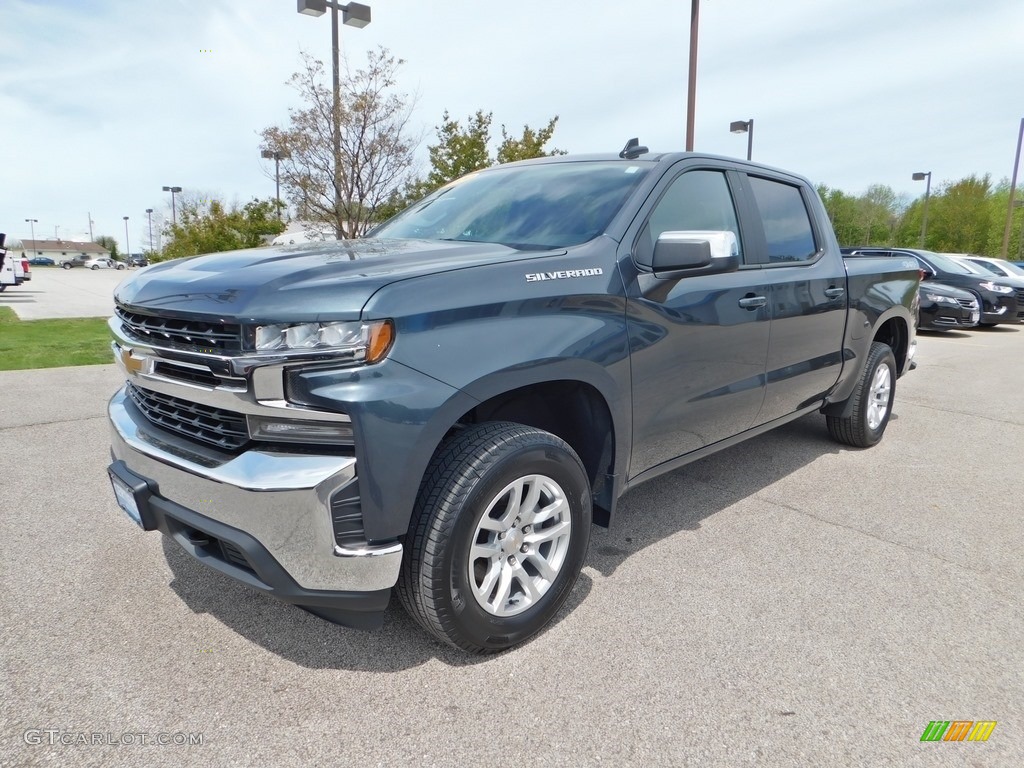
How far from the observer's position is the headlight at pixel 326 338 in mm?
2070

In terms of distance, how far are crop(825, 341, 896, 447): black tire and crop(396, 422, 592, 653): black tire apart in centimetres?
314

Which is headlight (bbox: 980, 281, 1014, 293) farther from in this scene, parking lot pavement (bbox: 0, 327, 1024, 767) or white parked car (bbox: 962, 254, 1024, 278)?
parking lot pavement (bbox: 0, 327, 1024, 767)

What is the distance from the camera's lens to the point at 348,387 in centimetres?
204

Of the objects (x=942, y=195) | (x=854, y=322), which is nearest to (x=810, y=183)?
(x=854, y=322)

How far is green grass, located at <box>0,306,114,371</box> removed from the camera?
8078 millimetres

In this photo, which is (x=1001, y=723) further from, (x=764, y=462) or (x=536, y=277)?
(x=764, y=462)

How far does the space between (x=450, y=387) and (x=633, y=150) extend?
197cm

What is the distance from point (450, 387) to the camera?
86.8 inches

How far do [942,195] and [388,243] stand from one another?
5851 cm

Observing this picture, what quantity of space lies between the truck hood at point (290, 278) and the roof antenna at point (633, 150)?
102 centimetres

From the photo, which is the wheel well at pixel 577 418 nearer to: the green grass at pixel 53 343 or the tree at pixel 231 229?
the green grass at pixel 53 343

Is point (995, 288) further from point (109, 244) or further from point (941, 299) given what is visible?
point (109, 244)

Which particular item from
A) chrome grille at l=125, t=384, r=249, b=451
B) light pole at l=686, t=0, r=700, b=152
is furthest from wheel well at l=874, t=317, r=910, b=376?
light pole at l=686, t=0, r=700, b=152

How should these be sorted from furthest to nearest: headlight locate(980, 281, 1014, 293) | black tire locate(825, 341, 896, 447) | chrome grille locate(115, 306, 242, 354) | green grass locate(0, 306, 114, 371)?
headlight locate(980, 281, 1014, 293) < green grass locate(0, 306, 114, 371) < black tire locate(825, 341, 896, 447) < chrome grille locate(115, 306, 242, 354)
